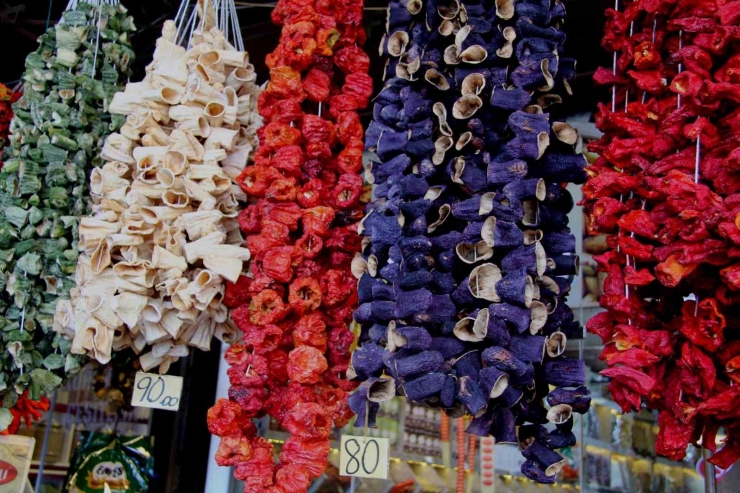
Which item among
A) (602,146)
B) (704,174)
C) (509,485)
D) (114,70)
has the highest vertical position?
(114,70)

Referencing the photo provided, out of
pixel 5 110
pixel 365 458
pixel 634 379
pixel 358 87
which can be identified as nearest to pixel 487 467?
pixel 365 458

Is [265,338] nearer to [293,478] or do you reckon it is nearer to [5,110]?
[293,478]

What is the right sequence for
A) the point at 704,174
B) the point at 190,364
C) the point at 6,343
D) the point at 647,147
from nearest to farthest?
the point at 704,174
the point at 647,147
the point at 6,343
the point at 190,364

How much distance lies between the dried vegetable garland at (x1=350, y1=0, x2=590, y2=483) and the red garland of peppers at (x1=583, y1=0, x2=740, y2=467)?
10cm

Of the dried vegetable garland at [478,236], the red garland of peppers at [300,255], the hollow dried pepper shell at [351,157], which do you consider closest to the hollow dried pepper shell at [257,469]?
the red garland of peppers at [300,255]

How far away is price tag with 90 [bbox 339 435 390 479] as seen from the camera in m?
1.55

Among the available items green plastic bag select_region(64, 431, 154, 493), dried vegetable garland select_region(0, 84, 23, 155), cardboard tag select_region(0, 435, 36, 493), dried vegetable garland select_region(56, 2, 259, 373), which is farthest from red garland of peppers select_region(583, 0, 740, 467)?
dried vegetable garland select_region(0, 84, 23, 155)

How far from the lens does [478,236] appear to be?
1.34 metres

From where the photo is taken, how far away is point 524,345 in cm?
129

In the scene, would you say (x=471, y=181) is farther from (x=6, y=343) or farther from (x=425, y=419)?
(x=425, y=419)

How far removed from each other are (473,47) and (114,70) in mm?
1167

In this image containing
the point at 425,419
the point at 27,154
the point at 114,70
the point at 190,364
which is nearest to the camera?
the point at 27,154

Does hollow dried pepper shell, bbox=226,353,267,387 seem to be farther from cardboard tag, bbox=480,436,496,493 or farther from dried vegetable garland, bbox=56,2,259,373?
cardboard tag, bbox=480,436,496,493

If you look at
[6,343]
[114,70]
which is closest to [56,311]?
[6,343]
